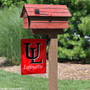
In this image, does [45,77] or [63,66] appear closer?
[45,77]

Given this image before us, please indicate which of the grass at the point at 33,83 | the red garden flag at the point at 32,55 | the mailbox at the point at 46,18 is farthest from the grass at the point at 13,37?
the mailbox at the point at 46,18

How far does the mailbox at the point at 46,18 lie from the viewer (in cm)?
479

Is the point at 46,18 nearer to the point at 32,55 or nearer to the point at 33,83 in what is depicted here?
the point at 32,55

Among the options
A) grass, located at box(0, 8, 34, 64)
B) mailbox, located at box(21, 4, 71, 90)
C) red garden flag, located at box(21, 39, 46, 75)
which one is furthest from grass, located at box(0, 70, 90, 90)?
mailbox, located at box(21, 4, 71, 90)

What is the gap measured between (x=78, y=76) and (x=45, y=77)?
→ 1.06m

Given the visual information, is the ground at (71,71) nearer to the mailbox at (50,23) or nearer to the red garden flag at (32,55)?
the red garden flag at (32,55)

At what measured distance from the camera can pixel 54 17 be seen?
4906mm

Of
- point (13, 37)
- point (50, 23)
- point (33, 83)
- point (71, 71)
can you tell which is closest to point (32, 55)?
point (50, 23)

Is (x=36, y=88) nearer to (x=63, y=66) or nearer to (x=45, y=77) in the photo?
(x=45, y=77)

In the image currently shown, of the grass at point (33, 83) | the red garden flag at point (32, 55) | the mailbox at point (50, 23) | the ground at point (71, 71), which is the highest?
the mailbox at point (50, 23)

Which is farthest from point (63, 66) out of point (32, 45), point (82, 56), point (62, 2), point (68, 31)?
point (32, 45)

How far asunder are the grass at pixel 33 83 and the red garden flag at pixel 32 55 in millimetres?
1988

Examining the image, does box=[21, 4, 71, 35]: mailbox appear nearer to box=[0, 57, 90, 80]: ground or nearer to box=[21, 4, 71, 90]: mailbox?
box=[21, 4, 71, 90]: mailbox

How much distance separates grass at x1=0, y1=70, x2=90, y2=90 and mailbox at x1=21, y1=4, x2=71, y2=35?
8.17 ft
